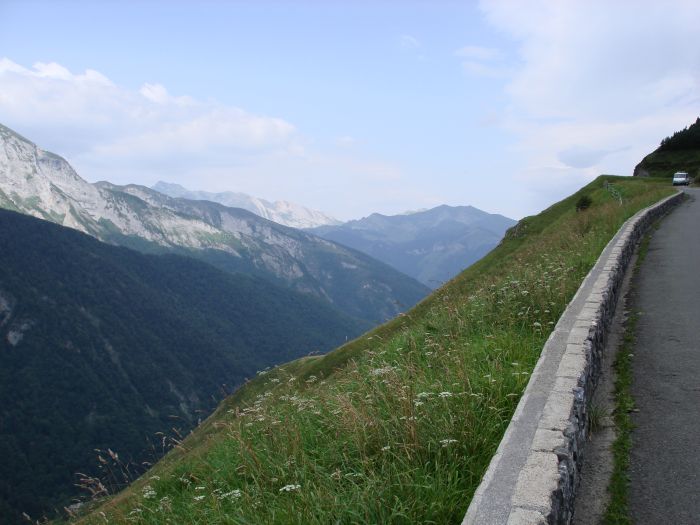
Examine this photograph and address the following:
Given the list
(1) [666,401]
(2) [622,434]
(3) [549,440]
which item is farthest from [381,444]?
(1) [666,401]

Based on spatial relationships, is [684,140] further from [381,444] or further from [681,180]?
[381,444]

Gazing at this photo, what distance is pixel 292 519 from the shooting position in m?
4.39

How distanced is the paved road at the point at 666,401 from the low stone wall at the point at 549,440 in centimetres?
61

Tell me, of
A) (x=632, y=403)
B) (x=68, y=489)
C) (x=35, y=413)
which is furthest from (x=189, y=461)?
(x=35, y=413)

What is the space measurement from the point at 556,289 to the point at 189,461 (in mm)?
8425

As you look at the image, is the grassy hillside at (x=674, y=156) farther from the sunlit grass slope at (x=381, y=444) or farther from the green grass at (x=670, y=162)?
the sunlit grass slope at (x=381, y=444)

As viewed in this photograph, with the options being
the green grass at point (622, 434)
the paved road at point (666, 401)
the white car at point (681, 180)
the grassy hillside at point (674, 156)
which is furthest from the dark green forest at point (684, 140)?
the green grass at point (622, 434)

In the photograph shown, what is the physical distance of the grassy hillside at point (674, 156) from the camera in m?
72.4

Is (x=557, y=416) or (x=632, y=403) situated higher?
(x=557, y=416)

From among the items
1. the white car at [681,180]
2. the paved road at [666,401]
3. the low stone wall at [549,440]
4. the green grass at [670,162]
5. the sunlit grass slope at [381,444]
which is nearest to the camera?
the low stone wall at [549,440]

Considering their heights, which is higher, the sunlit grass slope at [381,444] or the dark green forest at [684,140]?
the dark green forest at [684,140]

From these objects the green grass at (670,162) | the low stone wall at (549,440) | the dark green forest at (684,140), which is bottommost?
the low stone wall at (549,440)

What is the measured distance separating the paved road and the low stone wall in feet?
2.00

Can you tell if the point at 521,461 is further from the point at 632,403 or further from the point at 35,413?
the point at 35,413
